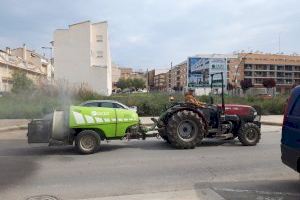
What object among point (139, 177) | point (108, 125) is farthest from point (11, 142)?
point (139, 177)

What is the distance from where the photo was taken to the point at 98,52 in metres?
75.2

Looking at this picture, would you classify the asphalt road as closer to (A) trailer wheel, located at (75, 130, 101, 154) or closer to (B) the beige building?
(A) trailer wheel, located at (75, 130, 101, 154)

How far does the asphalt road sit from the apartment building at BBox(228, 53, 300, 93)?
450ft

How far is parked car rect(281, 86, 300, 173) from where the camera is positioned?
24.4 ft

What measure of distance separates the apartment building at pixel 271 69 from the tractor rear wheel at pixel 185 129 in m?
136

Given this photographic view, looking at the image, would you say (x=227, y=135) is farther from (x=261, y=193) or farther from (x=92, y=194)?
(x=92, y=194)

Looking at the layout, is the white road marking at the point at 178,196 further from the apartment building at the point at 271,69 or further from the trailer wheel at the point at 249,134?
the apartment building at the point at 271,69

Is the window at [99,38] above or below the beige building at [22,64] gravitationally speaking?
above

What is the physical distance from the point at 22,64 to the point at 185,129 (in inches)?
3437

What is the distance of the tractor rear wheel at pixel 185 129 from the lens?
1327 centimetres

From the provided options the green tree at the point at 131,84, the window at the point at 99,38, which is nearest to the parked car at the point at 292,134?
the window at the point at 99,38

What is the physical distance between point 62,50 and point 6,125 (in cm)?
5019

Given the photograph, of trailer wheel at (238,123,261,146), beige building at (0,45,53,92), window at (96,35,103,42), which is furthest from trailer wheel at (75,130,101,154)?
window at (96,35,103,42)

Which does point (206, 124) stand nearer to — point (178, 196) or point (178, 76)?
point (178, 196)
